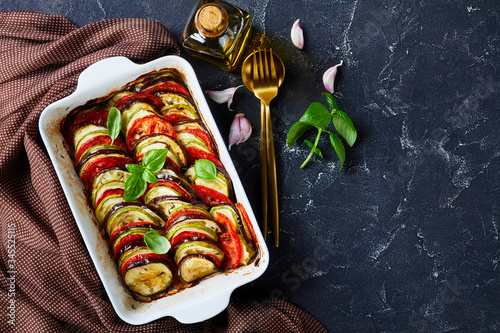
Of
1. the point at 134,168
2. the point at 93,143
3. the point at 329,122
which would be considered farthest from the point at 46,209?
the point at 329,122

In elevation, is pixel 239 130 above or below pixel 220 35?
below

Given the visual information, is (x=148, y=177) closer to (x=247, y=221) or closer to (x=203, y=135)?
(x=203, y=135)

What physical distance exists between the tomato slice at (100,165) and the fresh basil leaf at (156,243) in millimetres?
321

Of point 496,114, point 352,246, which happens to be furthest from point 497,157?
point 352,246

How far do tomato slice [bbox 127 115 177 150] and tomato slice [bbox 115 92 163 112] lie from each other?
0.09m

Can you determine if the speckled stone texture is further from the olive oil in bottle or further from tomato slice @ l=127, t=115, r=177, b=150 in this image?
tomato slice @ l=127, t=115, r=177, b=150

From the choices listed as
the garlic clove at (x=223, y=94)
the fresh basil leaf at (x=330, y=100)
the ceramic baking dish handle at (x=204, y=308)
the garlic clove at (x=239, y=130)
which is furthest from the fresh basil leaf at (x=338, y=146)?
the ceramic baking dish handle at (x=204, y=308)

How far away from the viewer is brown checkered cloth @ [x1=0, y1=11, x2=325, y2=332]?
1.88 metres

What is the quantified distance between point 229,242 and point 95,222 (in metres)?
0.55

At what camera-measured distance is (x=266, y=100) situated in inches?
78.0

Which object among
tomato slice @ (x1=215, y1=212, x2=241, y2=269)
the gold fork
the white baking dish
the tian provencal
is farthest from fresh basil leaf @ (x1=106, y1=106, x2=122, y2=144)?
the gold fork

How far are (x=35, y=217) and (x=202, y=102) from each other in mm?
895

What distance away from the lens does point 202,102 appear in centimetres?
182

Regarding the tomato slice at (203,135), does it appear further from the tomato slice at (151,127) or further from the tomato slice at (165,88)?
the tomato slice at (165,88)
